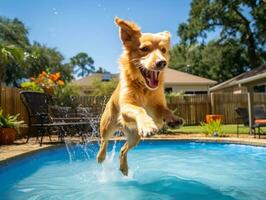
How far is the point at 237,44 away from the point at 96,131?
22103 millimetres

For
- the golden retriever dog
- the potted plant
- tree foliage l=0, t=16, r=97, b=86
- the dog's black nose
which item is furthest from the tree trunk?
the dog's black nose

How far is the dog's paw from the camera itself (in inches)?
119

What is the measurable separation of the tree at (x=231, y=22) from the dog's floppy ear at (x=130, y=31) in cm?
2316

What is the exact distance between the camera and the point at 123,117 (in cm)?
385

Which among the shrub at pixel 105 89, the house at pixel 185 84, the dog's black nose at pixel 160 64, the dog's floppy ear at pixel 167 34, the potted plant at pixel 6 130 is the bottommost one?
the potted plant at pixel 6 130

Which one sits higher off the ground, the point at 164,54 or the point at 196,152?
the point at 164,54

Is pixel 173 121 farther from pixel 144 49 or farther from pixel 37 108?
pixel 37 108

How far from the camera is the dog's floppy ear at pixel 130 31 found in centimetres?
408

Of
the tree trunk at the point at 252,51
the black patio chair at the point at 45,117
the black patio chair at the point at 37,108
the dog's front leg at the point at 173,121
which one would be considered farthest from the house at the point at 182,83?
the dog's front leg at the point at 173,121

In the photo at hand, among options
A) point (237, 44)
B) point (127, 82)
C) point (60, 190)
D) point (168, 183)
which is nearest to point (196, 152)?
point (168, 183)

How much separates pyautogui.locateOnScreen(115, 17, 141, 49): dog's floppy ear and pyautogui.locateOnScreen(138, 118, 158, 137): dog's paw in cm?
121

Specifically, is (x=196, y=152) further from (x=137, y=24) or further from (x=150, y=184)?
(x=137, y=24)

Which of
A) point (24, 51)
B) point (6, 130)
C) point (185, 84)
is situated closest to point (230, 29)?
point (185, 84)

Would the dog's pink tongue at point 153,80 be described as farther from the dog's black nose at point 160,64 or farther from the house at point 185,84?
the house at point 185,84
